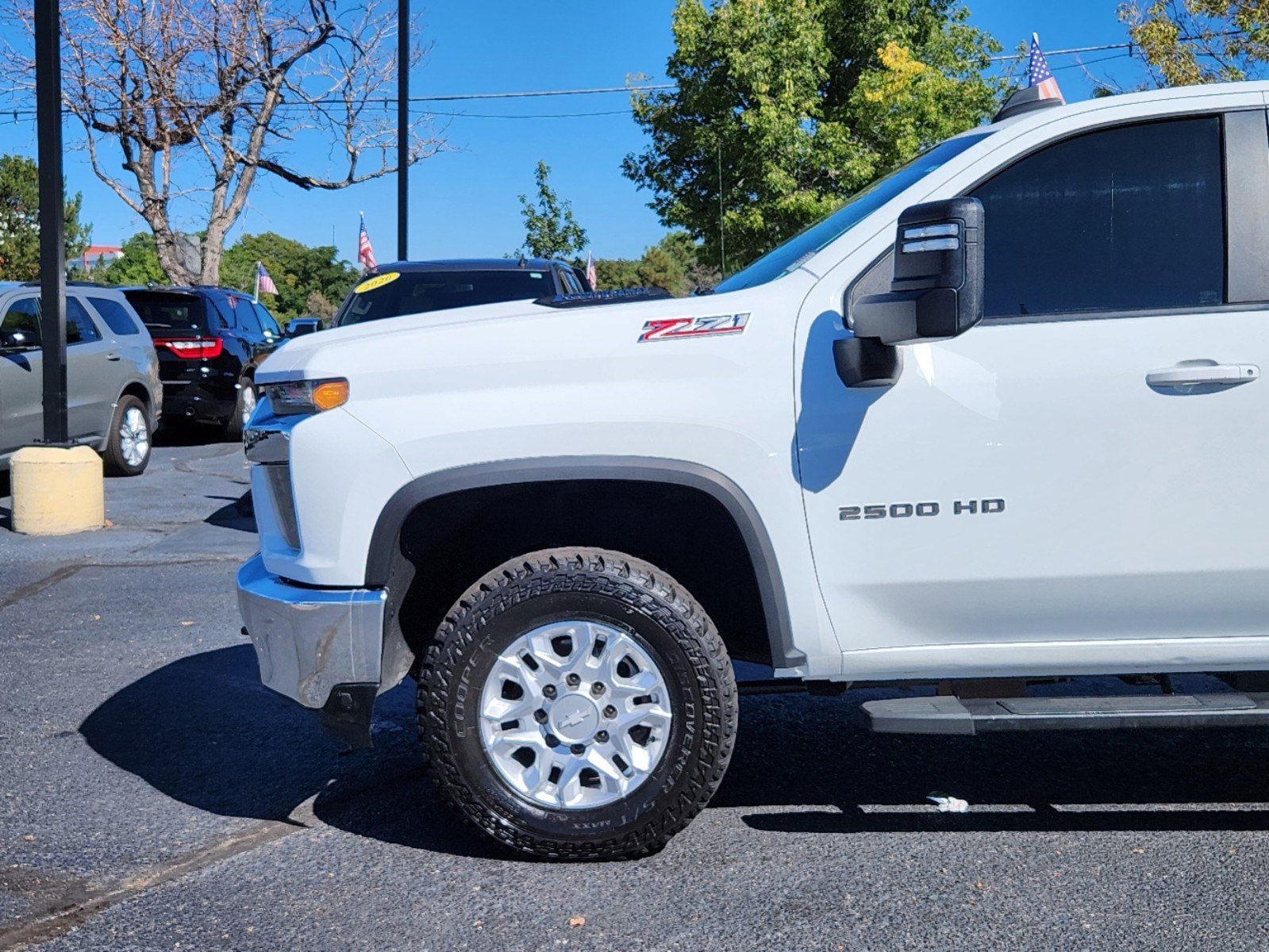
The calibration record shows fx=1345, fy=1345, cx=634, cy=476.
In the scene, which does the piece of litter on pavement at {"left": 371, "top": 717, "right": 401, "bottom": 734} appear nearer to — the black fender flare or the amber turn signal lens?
the black fender flare

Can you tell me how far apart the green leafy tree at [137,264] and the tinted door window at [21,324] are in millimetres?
62577

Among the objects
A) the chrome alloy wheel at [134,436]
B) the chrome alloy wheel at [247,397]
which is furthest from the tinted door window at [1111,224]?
the chrome alloy wheel at [134,436]

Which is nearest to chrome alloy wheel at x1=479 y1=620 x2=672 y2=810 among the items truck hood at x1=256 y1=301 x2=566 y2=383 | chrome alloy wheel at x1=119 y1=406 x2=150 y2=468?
truck hood at x1=256 y1=301 x2=566 y2=383

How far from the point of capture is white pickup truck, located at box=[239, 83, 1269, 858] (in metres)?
3.49

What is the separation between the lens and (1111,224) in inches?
143

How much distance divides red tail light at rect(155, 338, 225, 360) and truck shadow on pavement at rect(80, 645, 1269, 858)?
11.3 m

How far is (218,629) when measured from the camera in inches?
260

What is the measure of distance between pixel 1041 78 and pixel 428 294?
5485 millimetres

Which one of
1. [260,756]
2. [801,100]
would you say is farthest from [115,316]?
[801,100]

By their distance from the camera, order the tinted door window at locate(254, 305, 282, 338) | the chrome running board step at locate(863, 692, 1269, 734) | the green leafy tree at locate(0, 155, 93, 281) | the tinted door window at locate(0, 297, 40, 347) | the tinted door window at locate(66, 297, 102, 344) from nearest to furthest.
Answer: the chrome running board step at locate(863, 692, 1269, 734) < the tinted door window at locate(0, 297, 40, 347) < the tinted door window at locate(66, 297, 102, 344) < the tinted door window at locate(254, 305, 282, 338) < the green leafy tree at locate(0, 155, 93, 281)

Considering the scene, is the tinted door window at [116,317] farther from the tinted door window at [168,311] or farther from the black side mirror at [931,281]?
the black side mirror at [931,281]

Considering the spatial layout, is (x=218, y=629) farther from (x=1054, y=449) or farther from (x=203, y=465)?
(x=203, y=465)

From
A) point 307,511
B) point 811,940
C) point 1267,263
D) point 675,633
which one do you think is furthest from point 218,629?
point 1267,263

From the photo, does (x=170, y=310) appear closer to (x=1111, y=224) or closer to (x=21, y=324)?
(x=21, y=324)
